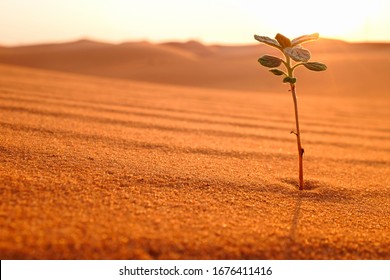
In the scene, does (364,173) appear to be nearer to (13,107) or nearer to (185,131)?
(185,131)

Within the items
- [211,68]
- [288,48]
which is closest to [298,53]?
[288,48]

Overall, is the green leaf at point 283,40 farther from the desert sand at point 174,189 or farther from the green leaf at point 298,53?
the desert sand at point 174,189

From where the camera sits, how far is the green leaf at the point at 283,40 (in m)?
1.22

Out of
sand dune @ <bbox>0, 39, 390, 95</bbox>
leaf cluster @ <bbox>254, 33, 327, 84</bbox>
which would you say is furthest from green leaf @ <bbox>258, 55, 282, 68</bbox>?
sand dune @ <bbox>0, 39, 390, 95</bbox>

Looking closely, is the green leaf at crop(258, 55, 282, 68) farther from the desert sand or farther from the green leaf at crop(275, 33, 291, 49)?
the desert sand

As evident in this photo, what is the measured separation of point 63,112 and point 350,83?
12.3 meters

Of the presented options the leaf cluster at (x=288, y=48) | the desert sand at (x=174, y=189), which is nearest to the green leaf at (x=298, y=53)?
the leaf cluster at (x=288, y=48)

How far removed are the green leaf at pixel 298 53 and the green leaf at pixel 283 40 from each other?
4 centimetres

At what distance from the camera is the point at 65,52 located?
77.4ft

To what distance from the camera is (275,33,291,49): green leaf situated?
1.22 m

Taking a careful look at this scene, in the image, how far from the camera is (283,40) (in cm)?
123

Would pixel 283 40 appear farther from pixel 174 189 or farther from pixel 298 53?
pixel 174 189

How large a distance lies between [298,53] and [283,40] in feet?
0.28

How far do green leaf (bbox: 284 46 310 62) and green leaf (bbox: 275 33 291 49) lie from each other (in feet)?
0.14
